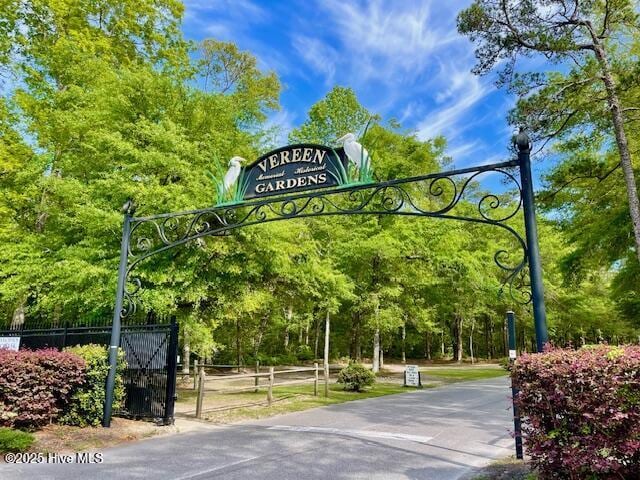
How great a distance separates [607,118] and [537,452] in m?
9.40

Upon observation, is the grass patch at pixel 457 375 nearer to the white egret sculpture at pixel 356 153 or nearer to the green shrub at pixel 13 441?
the white egret sculpture at pixel 356 153

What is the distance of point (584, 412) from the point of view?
12.1 ft

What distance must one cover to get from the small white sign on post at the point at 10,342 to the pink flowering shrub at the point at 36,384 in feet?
7.03

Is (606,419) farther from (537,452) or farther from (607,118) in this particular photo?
(607,118)

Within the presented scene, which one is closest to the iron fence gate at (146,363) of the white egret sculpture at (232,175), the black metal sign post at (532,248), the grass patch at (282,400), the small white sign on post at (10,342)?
the small white sign on post at (10,342)

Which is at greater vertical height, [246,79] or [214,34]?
[214,34]

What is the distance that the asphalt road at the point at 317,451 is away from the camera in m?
5.49

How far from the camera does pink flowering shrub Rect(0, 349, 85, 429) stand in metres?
7.23

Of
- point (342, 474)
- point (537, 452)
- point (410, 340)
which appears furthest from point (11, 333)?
point (410, 340)

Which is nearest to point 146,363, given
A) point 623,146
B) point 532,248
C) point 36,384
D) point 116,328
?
point 116,328

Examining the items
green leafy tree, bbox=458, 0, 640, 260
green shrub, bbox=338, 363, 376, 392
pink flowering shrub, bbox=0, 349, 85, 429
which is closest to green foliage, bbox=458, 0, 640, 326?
green leafy tree, bbox=458, 0, 640, 260

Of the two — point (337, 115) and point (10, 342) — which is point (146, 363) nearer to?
point (10, 342)

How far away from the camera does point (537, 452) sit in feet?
13.1

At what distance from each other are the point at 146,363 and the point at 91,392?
3.62ft
